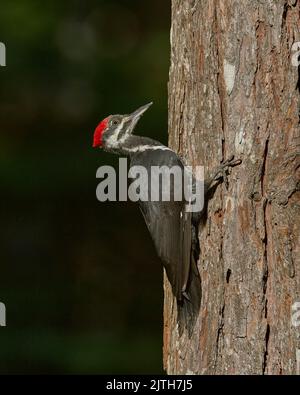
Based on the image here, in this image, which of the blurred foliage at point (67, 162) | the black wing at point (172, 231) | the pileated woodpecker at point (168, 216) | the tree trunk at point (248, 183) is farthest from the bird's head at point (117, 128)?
the blurred foliage at point (67, 162)

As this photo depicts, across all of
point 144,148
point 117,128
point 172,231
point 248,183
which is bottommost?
point 172,231

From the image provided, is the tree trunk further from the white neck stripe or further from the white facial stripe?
the white facial stripe

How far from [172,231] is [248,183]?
70 cm

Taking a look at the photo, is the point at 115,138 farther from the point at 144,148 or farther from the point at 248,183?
the point at 248,183

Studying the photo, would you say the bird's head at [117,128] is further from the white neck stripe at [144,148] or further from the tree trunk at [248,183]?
the tree trunk at [248,183]

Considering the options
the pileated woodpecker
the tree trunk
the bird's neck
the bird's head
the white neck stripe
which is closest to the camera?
the tree trunk

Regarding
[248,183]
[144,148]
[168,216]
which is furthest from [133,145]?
[248,183]

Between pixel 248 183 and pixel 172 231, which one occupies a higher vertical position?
pixel 248 183

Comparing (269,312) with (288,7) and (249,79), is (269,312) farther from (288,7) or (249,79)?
(288,7)

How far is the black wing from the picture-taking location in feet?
13.2

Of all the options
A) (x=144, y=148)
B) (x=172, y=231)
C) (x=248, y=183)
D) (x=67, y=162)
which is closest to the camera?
(x=248, y=183)

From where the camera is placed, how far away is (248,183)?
370cm

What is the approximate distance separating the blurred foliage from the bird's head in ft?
11.1

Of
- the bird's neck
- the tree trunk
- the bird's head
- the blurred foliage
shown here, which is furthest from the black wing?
the blurred foliage
